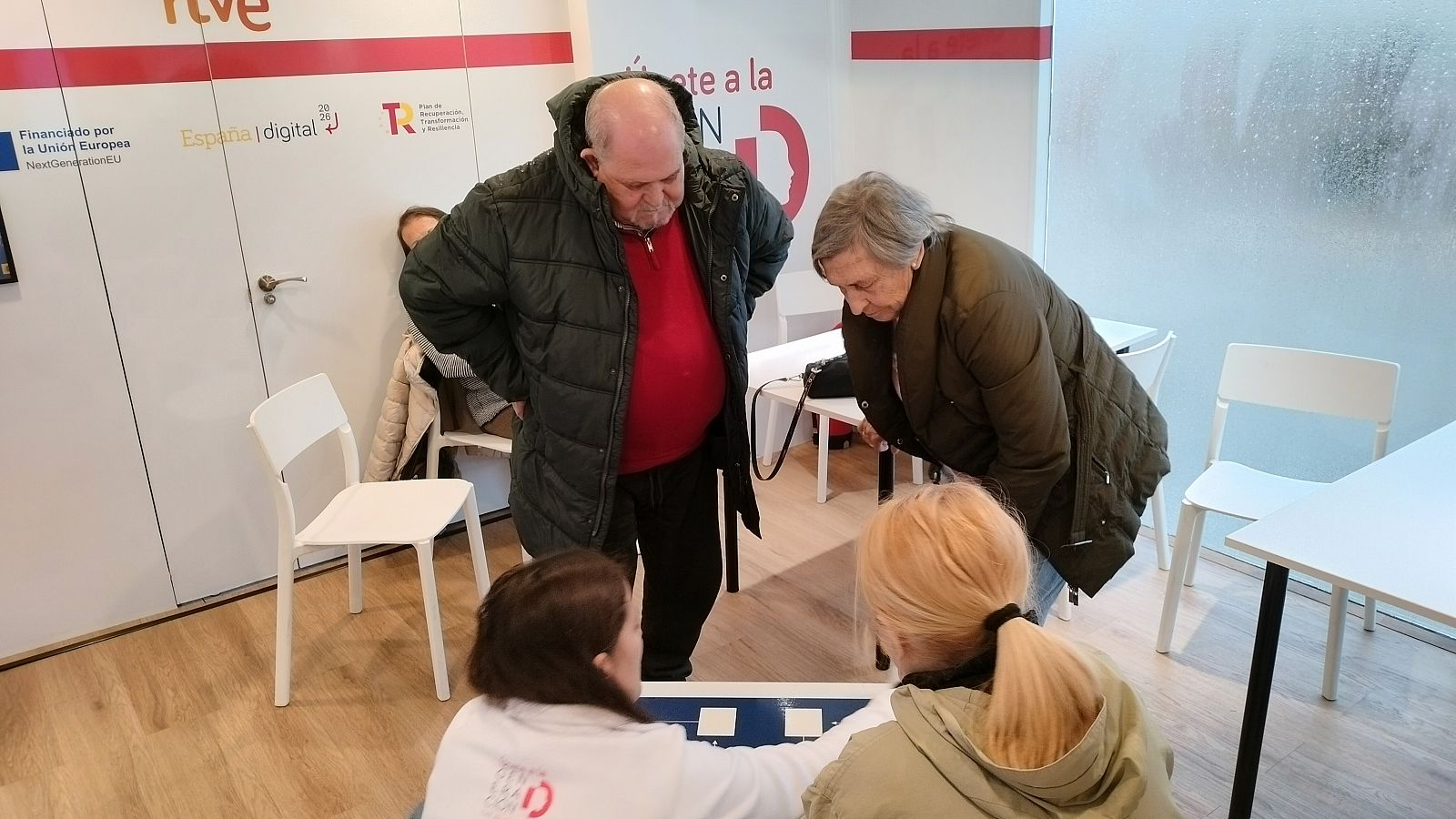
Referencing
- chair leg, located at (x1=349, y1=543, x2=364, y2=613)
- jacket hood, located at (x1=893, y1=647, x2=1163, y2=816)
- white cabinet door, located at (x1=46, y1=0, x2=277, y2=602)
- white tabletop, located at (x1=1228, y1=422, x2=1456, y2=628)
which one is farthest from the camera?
chair leg, located at (x1=349, y1=543, x2=364, y2=613)

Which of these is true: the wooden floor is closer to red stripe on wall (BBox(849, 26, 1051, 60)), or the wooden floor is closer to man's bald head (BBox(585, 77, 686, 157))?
man's bald head (BBox(585, 77, 686, 157))

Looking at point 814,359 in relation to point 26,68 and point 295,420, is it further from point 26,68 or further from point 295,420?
point 26,68

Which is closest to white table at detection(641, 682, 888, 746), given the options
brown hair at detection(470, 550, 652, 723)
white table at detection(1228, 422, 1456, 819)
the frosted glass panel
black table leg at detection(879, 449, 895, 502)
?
brown hair at detection(470, 550, 652, 723)

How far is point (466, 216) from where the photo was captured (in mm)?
2043

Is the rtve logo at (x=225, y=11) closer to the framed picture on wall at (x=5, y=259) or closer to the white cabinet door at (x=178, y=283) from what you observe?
the white cabinet door at (x=178, y=283)

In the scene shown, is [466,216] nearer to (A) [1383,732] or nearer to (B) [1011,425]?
(B) [1011,425]

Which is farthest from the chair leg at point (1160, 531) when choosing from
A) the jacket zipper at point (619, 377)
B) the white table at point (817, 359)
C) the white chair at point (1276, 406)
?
the jacket zipper at point (619, 377)

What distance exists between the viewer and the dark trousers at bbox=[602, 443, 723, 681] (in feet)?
7.37

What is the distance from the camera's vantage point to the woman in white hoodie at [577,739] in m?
1.15

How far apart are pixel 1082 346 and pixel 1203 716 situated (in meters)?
1.17

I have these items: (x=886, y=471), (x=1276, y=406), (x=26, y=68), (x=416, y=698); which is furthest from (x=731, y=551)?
(x=26, y=68)

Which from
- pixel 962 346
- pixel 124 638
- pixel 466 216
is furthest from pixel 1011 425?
pixel 124 638

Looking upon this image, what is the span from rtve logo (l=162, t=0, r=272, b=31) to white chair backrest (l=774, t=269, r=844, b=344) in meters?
2.04

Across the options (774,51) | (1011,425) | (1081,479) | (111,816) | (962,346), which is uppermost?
(774,51)
